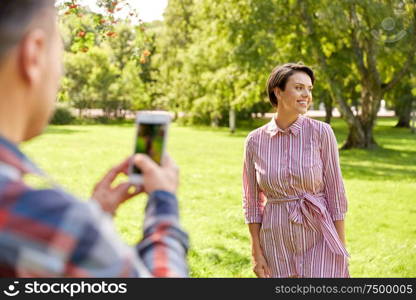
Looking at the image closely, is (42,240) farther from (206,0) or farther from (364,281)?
(206,0)

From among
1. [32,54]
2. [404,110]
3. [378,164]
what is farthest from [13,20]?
[404,110]

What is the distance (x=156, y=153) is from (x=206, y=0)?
21539 mm

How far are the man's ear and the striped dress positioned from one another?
8.78 ft

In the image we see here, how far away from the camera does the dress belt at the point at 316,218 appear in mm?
3504

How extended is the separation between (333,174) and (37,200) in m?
2.83

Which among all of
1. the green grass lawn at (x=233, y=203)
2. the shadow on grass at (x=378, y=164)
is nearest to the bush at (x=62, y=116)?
the green grass lawn at (x=233, y=203)

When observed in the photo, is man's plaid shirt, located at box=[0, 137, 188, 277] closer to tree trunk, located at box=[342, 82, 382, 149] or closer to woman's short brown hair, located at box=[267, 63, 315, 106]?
woman's short brown hair, located at box=[267, 63, 315, 106]

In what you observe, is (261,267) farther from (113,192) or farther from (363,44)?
(363,44)

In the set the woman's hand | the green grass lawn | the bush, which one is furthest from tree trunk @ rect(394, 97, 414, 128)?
the woman's hand

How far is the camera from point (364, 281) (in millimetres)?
3205

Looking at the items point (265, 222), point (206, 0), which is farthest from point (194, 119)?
point (265, 222)

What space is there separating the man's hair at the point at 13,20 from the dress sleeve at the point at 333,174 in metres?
2.77

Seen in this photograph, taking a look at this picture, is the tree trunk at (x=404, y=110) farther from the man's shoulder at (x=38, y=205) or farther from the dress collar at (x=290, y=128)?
the man's shoulder at (x=38, y=205)

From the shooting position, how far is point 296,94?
12.0 ft
